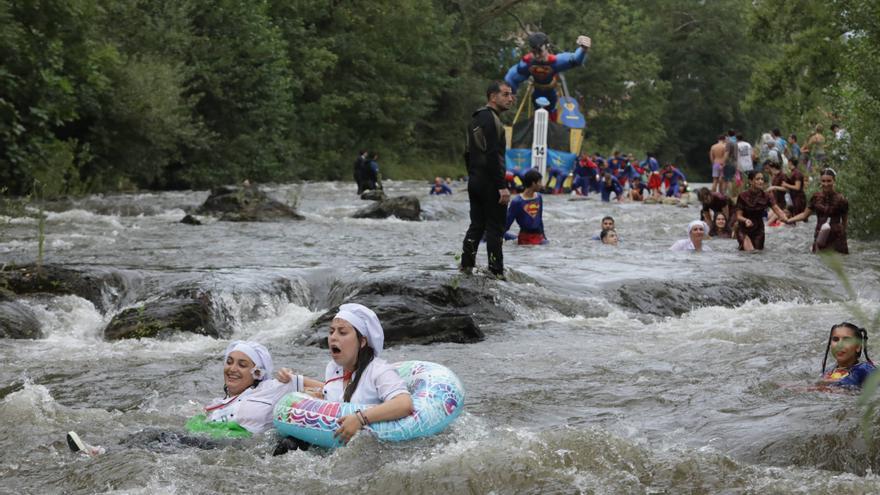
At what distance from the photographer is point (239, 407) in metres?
6.95

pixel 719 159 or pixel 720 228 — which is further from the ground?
pixel 719 159

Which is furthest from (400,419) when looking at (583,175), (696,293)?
(583,175)

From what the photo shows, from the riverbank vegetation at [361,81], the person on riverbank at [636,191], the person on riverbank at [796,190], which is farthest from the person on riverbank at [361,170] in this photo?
the person on riverbank at [796,190]

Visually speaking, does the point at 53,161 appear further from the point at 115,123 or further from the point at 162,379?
the point at 162,379

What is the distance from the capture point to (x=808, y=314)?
12.1m

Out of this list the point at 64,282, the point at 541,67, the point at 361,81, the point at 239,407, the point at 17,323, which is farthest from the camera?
the point at 361,81

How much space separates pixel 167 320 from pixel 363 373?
4.73 metres

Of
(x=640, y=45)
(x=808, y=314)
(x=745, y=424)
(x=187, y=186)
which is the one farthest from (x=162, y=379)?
(x=640, y=45)

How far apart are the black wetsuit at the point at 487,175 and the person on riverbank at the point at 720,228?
7.74m

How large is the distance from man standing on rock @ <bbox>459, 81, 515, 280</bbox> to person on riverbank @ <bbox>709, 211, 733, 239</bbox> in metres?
7.81

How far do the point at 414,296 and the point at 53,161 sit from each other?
1789 cm

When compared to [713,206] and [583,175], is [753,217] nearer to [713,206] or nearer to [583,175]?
[713,206]

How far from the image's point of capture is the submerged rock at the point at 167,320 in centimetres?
1077

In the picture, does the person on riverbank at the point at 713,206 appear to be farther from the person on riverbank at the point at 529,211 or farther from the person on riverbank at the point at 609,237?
the person on riverbank at the point at 529,211
